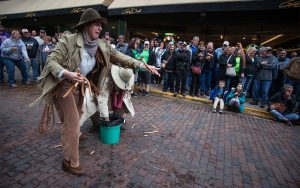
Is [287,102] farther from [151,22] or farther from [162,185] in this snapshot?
[151,22]

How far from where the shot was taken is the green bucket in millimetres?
3917

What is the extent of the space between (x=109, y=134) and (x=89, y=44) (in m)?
1.71

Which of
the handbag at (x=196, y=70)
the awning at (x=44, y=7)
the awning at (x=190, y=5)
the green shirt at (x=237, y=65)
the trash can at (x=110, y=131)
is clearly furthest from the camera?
Answer: the awning at (x=44, y=7)

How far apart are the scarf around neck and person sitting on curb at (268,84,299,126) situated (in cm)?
635

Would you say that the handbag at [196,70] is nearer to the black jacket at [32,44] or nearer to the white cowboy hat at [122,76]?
the white cowboy hat at [122,76]

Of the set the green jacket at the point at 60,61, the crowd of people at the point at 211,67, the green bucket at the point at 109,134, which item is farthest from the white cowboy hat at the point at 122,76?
the crowd of people at the point at 211,67

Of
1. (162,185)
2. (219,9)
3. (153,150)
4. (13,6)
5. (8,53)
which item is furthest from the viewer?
(13,6)

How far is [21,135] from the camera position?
4.09 m

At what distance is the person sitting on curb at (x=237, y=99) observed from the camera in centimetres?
726

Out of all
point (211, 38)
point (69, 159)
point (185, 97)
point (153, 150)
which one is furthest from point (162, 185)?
point (211, 38)

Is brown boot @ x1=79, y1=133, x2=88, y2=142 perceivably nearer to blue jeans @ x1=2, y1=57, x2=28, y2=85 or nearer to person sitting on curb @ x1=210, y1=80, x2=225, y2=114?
person sitting on curb @ x1=210, y1=80, x2=225, y2=114

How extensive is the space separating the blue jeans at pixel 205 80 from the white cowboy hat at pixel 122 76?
5679mm

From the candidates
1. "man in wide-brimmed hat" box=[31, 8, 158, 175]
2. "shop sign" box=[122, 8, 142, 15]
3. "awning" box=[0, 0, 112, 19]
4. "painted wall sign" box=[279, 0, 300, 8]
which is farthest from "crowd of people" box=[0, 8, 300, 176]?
"awning" box=[0, 0, 112, 19]

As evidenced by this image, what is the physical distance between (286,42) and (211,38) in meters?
4.94
